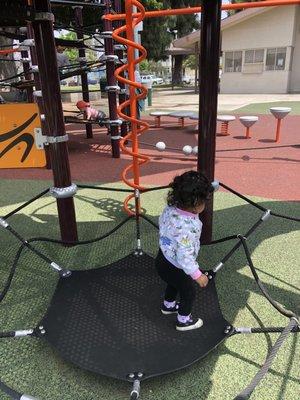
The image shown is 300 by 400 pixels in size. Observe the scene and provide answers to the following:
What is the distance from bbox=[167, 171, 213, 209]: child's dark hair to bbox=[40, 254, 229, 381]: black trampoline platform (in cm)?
74

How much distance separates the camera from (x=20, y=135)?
11.0 ft

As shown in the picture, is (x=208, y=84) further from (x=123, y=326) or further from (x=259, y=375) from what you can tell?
(x=259, y=375)

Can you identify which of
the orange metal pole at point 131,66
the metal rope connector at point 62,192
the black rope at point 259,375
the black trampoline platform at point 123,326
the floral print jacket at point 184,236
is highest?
the orange metal pole at point 131,66

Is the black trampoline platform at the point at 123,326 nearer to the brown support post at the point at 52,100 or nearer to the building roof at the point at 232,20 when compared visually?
the brown support post at the point at 52,100

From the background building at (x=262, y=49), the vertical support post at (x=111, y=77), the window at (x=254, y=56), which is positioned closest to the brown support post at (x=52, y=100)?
the vertical support post at (x=111, y=77)

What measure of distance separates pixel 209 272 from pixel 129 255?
2.24 feet

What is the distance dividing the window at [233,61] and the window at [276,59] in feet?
5.56

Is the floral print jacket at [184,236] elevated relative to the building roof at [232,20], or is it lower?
lower

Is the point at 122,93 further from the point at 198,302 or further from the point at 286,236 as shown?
the point at 198,302

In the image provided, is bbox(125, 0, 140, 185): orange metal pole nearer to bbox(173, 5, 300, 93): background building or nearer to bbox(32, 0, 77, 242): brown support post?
bbox(32, 0, 77, 242): brown support post

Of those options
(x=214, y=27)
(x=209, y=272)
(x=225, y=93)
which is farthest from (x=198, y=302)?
(x=225, y=93)

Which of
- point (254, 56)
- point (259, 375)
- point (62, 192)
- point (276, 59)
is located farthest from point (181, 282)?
point (254, 56)

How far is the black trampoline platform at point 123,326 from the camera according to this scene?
1925 millimetres

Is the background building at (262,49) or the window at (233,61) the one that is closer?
the background building at (262,49)
